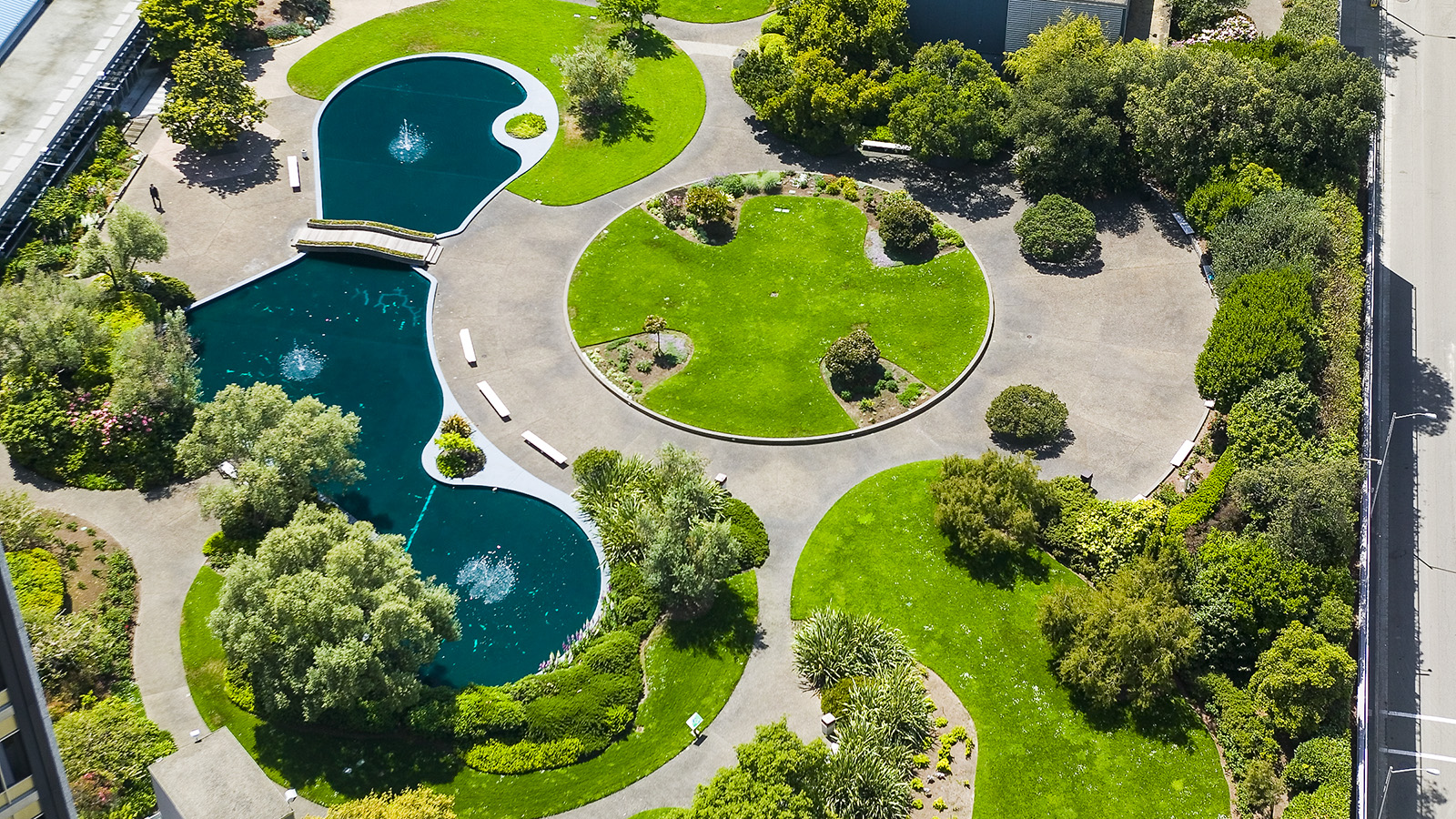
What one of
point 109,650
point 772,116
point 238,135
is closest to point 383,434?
point 109,650

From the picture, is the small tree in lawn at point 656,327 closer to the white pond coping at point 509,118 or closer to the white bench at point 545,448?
the white bench at point 545,448

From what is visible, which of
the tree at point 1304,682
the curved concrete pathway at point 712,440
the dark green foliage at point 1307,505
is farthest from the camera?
the curved concrete pathway at point 712,440

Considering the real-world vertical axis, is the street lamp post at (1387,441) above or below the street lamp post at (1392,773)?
above

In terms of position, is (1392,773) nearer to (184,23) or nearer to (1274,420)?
(1274,420)

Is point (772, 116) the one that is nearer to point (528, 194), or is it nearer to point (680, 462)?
point (528, 194)

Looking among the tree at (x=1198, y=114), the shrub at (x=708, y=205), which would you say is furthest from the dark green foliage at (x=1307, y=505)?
the shrub at (x=708, y=205)

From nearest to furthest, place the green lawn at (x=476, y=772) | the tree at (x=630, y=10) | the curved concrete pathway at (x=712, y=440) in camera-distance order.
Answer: the green lawn at (x=476, y=772), the curved concrete pathway at (x=712, y=440), the tree at (x=630, y=10)
